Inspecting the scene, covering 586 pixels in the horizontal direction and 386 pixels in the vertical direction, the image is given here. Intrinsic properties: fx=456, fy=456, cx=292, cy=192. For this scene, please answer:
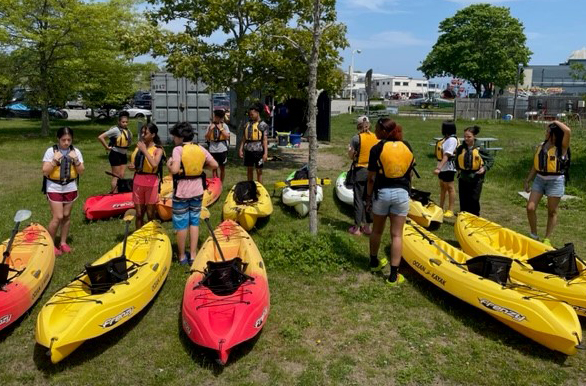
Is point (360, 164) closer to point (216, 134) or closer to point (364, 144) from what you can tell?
point (364, 144)

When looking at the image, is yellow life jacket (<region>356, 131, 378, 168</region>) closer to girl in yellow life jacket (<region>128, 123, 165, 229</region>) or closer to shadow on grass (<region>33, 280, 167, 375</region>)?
girl in yellow life jacket (<region>128, 123, 165, 229</region>)

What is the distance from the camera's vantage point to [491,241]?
6.42 meters

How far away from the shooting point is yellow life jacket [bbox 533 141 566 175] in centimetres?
640

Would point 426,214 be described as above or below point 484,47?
below

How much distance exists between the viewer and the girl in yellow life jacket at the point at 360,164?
6.96m

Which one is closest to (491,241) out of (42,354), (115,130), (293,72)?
(42,354)

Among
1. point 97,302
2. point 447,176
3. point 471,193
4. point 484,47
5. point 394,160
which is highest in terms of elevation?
point 484,47

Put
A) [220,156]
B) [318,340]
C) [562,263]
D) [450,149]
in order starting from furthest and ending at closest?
[220,156]
[450,149]
[562,263]
[318,340]

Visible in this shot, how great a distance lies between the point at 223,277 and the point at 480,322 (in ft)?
8.83

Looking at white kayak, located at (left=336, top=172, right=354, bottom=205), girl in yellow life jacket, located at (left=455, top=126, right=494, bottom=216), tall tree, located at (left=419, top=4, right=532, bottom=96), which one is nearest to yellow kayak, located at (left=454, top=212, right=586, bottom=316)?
girl in yellow life jacket, located at (left=455, top=126, right=494, bottom=216)

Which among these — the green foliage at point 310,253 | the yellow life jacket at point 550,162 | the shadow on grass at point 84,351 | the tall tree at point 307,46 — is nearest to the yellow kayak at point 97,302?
the shadow on grass at point 84,351

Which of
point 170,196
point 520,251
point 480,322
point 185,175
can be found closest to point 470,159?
point 520,251

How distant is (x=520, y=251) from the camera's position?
6.12 metres

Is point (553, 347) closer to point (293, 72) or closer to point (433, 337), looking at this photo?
point (433, 337)
